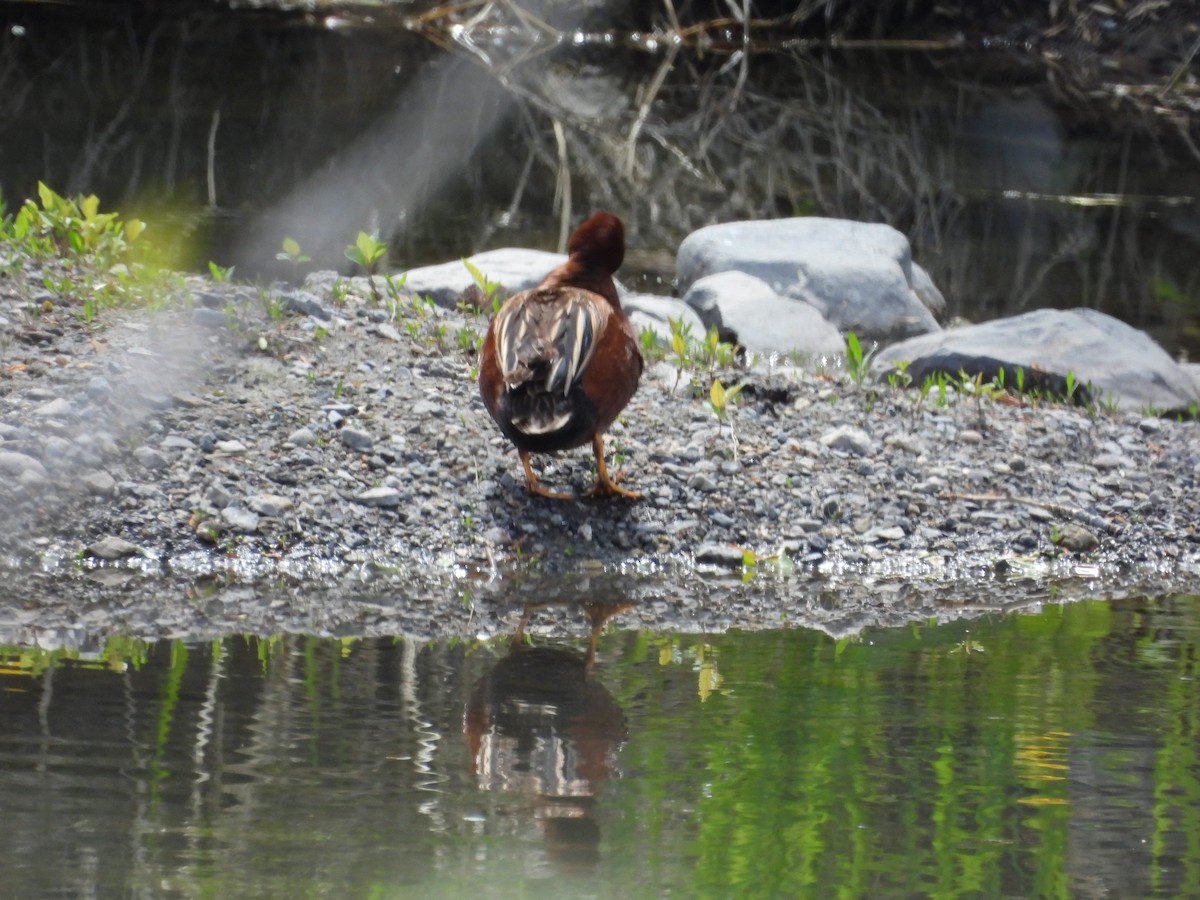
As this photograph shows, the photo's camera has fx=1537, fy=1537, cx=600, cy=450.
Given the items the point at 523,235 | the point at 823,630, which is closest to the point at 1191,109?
the point at 523,235

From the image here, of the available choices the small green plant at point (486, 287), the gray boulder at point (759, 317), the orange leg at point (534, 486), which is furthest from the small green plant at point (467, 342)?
the gray boulder at point (759, 317)

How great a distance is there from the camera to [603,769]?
129 inches

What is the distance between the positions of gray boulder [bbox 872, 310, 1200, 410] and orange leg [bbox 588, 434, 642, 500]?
2283 mm

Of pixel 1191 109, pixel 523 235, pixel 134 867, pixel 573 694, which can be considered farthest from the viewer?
pixel 1191 109

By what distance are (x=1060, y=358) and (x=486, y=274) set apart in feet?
9.11

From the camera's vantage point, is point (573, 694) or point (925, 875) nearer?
point (925, 875)

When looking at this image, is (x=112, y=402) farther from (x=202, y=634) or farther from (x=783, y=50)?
(x=783, y=50)

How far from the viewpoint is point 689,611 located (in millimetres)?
4480

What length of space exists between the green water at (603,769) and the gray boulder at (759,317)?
3472 millimetres

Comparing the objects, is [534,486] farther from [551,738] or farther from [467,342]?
[551,738]

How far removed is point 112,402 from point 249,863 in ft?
8.81

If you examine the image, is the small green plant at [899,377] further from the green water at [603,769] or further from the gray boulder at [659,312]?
the green water at [603,769]

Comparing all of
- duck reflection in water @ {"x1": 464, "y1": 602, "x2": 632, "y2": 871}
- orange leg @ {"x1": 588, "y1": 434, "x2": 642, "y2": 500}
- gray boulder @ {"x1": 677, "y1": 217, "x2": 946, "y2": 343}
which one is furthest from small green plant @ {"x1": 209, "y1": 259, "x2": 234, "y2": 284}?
gray boulder @ {"x1": 677, "y1": 217, "x2": 946, "y2": 343}

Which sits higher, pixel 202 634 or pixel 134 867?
pixel 202 634
